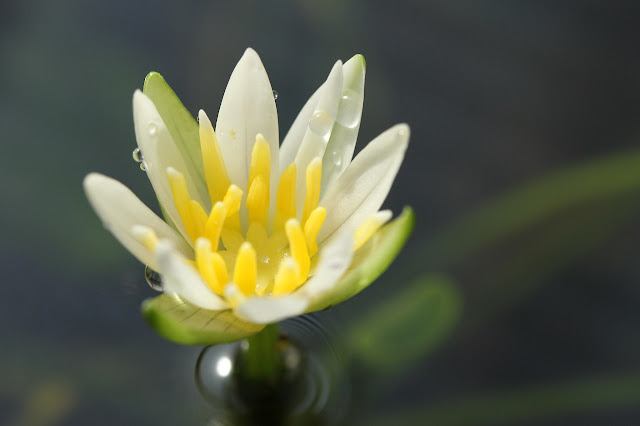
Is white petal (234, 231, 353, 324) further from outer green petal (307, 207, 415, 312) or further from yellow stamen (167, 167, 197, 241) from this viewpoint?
yellow stamen (167, 167, 197, 241)

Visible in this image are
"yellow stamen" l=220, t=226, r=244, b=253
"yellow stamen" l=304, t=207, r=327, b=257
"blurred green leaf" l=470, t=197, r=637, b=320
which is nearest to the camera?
"yellow stamen" l=304, t=207, r=327, b=257

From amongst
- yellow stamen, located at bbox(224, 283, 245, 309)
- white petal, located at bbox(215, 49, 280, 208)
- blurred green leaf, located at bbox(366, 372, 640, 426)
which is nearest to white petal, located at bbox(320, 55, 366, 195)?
white petal, located at bbox(215, 49, 280, 208)

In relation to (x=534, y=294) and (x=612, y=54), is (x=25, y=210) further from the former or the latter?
(x=612, y=54)

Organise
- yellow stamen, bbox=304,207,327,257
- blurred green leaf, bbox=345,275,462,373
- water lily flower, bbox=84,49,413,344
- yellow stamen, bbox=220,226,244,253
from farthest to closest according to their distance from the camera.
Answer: blurred green leaf, bbox=345,275,462,373 → yellow stamen, bbox=220,226,244,253 → yellow stamen, bbox=304,207,327,257 → water lily flower, bbox=84,49,413,344

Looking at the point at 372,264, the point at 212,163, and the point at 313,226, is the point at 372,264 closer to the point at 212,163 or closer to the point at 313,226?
the point at 313,226

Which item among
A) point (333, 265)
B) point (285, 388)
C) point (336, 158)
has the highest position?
point (336, 158)

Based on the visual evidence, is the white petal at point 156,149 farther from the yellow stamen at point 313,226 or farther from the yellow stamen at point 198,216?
the yellow stamen at point 313,226

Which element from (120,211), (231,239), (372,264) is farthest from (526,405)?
(120,211)

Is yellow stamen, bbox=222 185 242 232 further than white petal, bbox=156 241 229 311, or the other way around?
yellow stamen, bbox=222 185 242 232
